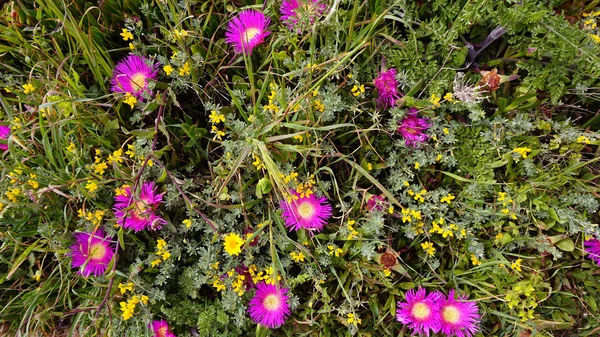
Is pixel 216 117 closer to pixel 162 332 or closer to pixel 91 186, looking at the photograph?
pixel 91 186

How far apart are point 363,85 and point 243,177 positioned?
1.82ft

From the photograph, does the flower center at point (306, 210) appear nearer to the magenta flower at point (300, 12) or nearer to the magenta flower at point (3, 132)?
the magenta flower at point (300, 12)

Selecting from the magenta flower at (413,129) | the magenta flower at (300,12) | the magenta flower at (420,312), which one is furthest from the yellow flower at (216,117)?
the magenta flower at (420,312)

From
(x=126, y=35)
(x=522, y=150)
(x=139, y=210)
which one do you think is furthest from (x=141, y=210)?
(x=522, y=150)

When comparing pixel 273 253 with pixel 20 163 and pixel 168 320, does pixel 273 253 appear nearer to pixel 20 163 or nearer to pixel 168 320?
Answer: pixel 168 320

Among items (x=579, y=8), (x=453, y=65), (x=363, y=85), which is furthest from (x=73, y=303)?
(x=579, y=8)

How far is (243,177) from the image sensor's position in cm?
159

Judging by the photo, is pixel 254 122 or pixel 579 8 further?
pixel 579 8

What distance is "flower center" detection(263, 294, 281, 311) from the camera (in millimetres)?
1606

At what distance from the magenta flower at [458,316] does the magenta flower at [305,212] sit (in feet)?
1.79

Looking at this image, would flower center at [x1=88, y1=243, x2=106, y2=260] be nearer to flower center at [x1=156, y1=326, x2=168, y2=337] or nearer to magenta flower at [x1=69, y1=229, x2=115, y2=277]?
magenta flower at [x1=69, y1=229, x2=115, y2=277]

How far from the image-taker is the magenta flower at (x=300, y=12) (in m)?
1.47

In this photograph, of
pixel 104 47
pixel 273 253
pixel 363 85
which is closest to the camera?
pixel 273 253

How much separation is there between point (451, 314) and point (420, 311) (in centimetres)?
12
